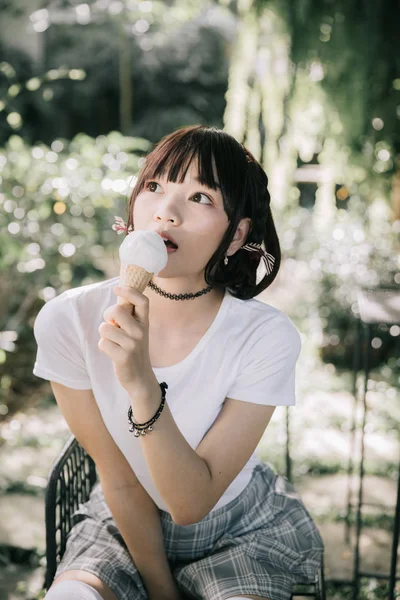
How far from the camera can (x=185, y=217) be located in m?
1.20

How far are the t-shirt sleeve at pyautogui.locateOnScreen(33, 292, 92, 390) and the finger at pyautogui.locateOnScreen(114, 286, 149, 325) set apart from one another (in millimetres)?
378

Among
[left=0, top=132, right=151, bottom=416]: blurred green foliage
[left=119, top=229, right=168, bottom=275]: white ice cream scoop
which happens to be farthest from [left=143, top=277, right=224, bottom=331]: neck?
[left=0, top=132, right=151, bottom=416]: blurred green foliage

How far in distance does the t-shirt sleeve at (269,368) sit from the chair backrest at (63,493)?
436 mm

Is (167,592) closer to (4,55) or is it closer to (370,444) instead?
(370,444)

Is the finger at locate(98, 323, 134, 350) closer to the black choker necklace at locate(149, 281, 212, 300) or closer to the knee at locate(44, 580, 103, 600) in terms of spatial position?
the black choker necklace at locate(149, 281, 212, 300)

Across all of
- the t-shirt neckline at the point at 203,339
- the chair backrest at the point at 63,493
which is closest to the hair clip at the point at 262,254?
the t-shirt neckline at the point at 203,339

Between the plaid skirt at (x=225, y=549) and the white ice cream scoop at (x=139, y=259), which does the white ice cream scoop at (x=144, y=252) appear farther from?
the plaid skirt at (x=225, y=549)

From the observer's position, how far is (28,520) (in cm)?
270

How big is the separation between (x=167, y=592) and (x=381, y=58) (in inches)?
83.4

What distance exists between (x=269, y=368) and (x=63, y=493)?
1.91ft

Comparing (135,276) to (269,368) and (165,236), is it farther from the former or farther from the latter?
(269,368)

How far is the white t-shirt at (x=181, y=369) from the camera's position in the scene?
4.21 ft

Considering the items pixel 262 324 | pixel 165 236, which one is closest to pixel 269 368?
pixel 262 324

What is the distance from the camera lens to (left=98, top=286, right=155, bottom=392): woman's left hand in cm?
94
